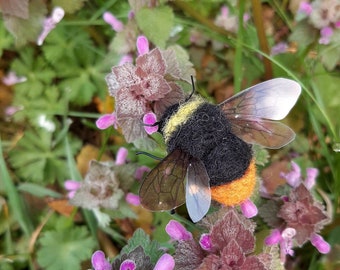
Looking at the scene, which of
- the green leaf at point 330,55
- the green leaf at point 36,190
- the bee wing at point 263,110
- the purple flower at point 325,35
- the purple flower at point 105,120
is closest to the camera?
the bee wing at point 263,110

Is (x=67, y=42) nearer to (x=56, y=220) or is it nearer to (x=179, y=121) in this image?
(x=56, y=220)

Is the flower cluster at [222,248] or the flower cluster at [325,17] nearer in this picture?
the flower cluster at [222,248]

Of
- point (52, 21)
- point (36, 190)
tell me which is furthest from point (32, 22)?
point (36, 190)

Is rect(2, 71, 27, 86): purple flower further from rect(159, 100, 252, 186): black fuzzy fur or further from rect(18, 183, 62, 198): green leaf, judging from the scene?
rect(159, 100, 252, 186): black fuzzy fur

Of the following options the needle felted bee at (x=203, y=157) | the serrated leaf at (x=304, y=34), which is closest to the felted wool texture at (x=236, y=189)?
the needle felted bee at (x=203, y=157)

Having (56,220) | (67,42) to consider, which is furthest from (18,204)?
(67,42)

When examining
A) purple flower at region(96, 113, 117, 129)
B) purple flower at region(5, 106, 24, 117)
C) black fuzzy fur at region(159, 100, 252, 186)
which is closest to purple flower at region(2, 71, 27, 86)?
purple flower at region(5, 106, 24, 117)

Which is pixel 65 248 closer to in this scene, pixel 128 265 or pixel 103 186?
pixel 103 186

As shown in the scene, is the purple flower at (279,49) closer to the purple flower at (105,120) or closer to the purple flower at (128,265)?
the purple flower at (105,120)
